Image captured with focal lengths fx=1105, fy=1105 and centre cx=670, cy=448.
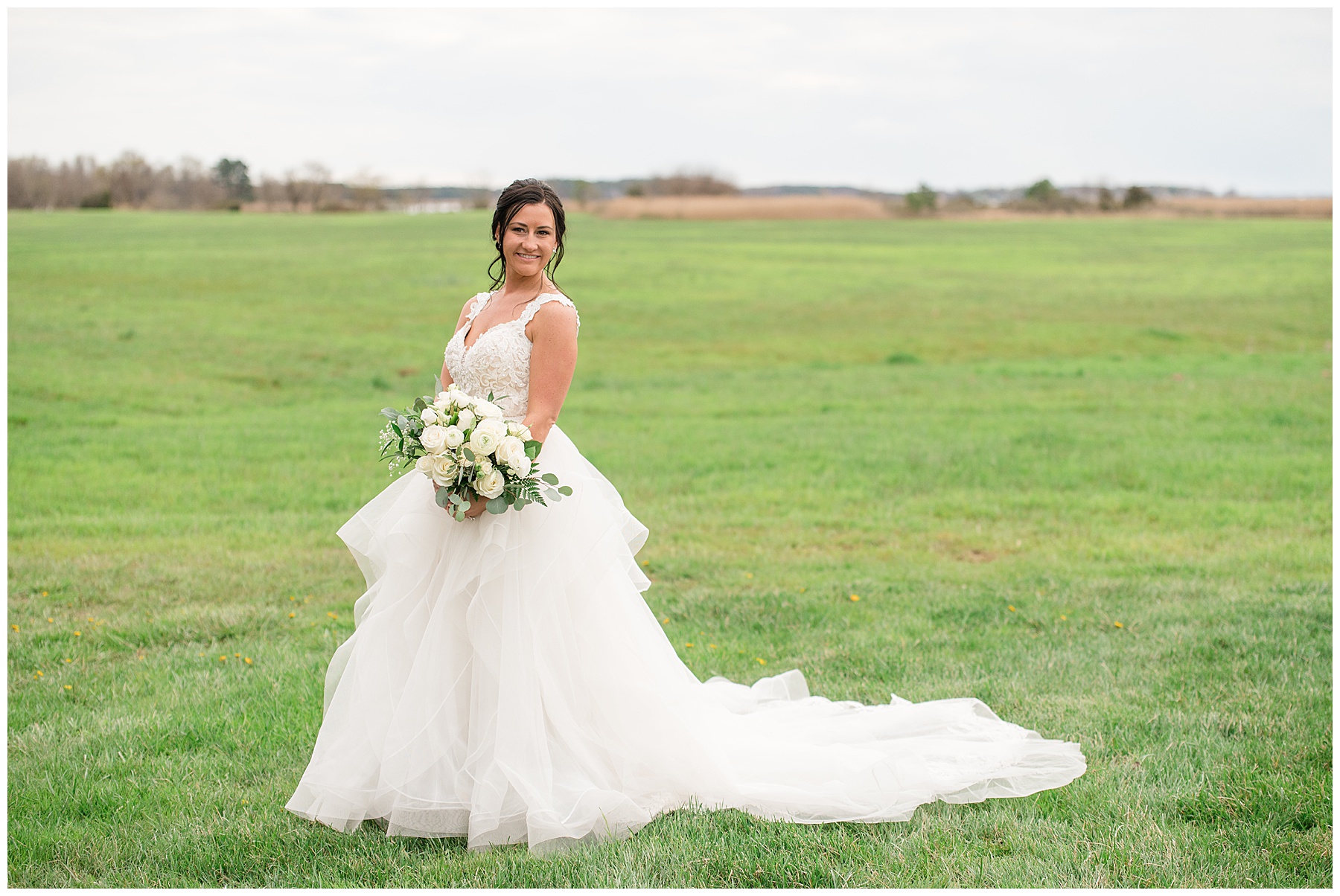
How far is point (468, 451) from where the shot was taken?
4.73 metres

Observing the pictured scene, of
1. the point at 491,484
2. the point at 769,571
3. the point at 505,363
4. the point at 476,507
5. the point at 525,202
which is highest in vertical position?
the point at 525,202

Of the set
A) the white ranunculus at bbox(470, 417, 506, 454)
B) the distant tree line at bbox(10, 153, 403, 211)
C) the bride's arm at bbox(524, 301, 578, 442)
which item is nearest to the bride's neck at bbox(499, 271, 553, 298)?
the bride's arm at bbox(524, 301, 578, 442)

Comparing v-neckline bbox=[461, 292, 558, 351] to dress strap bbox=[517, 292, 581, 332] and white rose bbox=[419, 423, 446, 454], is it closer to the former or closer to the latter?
dress strap bbox=[517, 292, 581, 332]

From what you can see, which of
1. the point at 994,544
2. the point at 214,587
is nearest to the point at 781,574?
the point at 994,544

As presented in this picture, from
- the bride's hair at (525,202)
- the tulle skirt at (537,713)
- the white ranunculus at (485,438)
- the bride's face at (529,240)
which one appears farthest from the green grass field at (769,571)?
the bride's hair at (525,202)

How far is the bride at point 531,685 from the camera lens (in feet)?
16.1

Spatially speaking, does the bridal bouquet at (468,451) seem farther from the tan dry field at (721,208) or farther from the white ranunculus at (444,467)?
the tan dry field at (721,208)

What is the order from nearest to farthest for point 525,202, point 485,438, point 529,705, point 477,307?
point 485,438 → point 529,705 → point 525,202 → point 477,307

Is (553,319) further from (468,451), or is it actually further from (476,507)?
(476,507)

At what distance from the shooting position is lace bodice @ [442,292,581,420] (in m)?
5.12

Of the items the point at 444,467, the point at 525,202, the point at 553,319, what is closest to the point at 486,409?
the point at 444,467

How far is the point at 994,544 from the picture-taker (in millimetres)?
10352

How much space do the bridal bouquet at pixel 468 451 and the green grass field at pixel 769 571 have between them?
1536 mm

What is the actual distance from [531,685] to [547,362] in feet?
4.82
